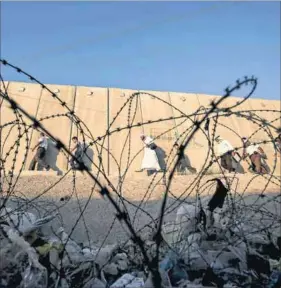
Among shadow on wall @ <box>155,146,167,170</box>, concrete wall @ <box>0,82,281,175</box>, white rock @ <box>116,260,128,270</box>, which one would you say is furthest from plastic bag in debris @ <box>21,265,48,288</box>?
shadow on wall @ <box>155,146,167,170</box>

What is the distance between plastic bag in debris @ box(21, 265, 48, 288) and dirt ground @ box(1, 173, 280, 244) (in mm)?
2077

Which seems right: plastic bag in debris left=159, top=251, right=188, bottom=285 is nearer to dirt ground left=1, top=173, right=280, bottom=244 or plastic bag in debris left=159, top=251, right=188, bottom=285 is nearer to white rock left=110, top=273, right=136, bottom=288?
white rock left=110, top=273, right=136, bottom=288

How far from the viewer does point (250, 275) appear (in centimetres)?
336

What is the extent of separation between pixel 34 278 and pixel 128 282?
0.58 m

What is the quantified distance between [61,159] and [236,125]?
5739mm

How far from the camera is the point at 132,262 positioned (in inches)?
134

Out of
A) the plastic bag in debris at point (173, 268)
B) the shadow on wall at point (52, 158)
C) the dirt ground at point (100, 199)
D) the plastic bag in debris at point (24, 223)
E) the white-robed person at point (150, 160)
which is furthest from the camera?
the shadow on wall at point (52, 158)

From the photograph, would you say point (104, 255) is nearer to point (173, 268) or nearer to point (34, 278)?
point (173, 268)

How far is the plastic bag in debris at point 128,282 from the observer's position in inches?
119

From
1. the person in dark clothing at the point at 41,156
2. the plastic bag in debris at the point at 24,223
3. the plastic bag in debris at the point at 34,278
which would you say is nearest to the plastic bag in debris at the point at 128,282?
the plastic bag in debris at the point at 34,278

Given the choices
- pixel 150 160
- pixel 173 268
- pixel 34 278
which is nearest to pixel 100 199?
pixel 173 268

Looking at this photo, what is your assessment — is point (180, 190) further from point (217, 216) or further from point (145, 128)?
point (145, 128)

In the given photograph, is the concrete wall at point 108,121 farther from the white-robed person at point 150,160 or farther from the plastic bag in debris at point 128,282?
the plastic bag in debris at point 128,282

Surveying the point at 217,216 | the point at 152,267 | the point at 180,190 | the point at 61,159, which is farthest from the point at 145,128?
the point at 152,267
